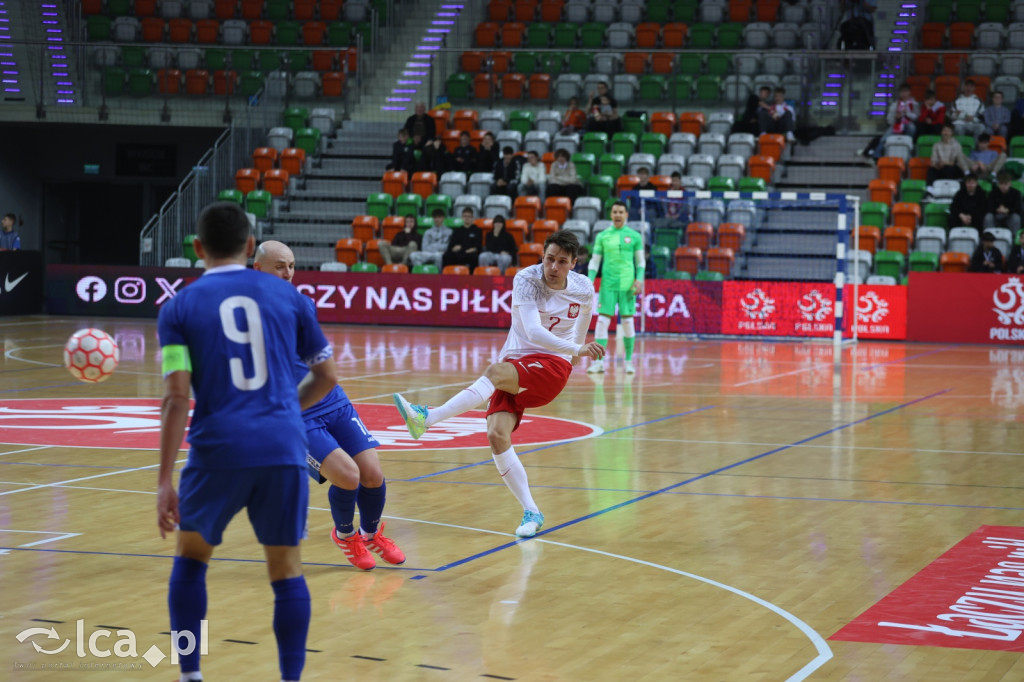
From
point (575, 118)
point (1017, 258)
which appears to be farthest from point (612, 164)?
point (1017, 258)

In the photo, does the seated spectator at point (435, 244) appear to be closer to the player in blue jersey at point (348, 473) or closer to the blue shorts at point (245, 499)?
the player in blue jersey at point (348, 473)

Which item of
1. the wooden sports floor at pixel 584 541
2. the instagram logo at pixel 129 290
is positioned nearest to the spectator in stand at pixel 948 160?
the wooden sports floor at pixel 584 541

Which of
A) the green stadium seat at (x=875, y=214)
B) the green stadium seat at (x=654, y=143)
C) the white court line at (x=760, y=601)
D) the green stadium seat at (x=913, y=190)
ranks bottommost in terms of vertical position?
the white court line at (x=760, y=601)

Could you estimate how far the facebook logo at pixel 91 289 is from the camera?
87.3 ft

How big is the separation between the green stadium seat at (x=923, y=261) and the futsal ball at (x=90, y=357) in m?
18.9

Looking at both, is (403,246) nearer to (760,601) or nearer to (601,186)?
(601,186)

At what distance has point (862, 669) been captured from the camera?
16.6 ft

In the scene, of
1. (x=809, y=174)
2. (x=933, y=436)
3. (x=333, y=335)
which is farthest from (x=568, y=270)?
(x=809, y=174)

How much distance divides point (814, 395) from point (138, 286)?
52.0 feet

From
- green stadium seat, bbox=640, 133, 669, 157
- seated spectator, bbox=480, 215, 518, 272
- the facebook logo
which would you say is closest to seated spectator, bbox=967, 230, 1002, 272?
green stadium seat, bbox=640, 133, 669, 157

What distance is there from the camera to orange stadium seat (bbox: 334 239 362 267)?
25922 millimetres

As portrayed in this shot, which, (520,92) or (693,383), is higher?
(520,92)

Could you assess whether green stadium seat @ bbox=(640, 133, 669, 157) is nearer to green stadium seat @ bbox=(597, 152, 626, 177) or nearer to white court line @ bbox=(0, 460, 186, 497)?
green stadium seat @ bbox=(597, 152, 626, 177)

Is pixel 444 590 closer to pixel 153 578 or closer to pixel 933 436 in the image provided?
pixel 153 578
